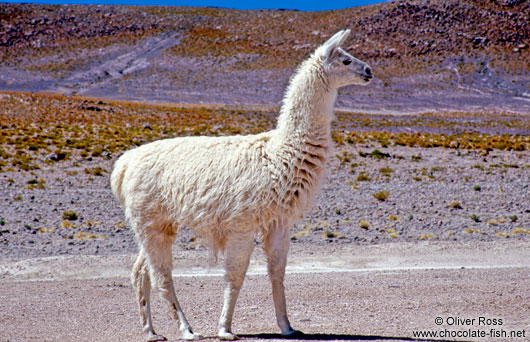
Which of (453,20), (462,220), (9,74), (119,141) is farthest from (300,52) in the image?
(462,220)

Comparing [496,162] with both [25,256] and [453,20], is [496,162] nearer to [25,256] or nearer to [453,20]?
[25,256]

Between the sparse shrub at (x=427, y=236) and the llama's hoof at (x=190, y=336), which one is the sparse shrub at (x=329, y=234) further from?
the llama's hoof at (x=190, y=336)

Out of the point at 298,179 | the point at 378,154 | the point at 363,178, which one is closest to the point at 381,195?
the point at 363,178

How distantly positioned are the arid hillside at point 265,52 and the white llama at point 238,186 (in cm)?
6578

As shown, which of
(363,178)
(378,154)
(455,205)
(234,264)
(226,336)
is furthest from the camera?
(378,154)

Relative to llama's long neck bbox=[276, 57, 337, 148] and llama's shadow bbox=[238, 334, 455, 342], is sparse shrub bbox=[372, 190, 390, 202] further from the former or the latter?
llama's long neck bbox=[276, 57, 337, 148]

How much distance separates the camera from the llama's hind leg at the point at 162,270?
579 cm

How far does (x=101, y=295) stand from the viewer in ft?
26.3

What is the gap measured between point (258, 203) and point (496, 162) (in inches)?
892

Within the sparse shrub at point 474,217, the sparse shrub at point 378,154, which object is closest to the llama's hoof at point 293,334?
the sparse shrub at point 474,217

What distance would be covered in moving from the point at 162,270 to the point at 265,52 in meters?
90.5

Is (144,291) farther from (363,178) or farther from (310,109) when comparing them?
(363,178)

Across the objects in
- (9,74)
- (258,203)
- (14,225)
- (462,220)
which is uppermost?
(258,203)

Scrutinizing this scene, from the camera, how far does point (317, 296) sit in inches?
299
